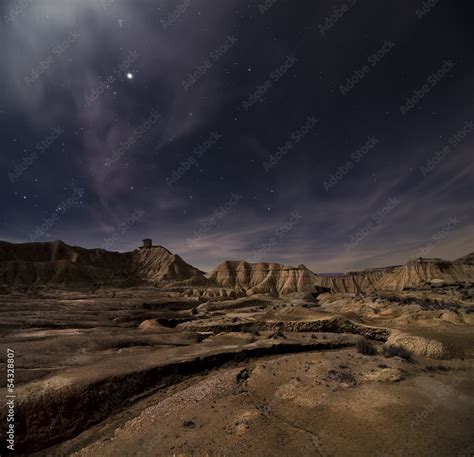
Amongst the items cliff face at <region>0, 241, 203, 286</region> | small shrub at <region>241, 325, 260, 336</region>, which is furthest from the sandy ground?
cliff face at <region>0, 241, 203, 286</region>

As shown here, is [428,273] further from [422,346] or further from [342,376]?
[342,376]

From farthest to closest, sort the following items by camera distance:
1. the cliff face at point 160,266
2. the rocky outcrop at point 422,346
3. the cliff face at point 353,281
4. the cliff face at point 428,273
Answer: the cliff face at point 160,266 → the cliff face at point 353,281 → the cliff face at point 428,273 → the rocky outcrop at point 422,346

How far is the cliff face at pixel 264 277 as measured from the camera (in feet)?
307

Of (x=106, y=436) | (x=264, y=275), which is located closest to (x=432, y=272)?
(x=264, y=275)

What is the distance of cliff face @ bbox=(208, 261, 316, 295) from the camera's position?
9344 centimetres

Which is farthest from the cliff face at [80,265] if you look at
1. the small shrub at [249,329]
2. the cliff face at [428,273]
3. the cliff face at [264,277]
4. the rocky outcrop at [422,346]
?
the rocky outcrop at [422,346]

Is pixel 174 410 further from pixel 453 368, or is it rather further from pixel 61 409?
pixel 453 368

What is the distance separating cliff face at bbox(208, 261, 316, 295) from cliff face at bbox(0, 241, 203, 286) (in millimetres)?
18565

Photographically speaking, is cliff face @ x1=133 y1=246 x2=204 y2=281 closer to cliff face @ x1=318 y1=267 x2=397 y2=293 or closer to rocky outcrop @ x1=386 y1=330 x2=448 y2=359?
cliff face @ x1=318 y1=267 x2=397 y2=293

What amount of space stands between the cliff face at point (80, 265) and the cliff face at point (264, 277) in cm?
1857

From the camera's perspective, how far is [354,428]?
21.7 ft

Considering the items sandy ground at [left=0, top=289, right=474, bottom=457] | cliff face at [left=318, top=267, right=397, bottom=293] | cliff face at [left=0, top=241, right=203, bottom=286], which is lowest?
sandy ground at [left=0, top=289, right=474, bottom=457]

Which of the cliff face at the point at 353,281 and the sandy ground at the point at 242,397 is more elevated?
the cliff face at the point at 353,281

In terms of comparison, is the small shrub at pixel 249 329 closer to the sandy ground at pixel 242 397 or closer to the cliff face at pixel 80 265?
the sandy ground at pixel 242 397
